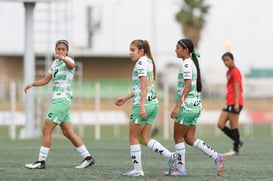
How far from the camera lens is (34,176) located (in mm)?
12492

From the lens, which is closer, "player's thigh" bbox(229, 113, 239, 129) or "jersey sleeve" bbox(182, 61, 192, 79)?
"jersey sleeve" bbox(182, 61, 192, 79)

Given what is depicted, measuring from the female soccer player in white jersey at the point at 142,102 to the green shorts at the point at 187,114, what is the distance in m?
0.36

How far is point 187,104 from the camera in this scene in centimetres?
1257

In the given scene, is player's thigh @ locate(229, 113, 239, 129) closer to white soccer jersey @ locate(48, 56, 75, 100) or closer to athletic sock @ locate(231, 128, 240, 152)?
athletic sock @ locate(231, 128, 240, 152)

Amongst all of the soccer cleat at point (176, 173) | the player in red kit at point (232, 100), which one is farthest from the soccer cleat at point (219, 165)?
the player in red kit at point (232, 100)

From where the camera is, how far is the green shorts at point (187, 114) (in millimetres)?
12570

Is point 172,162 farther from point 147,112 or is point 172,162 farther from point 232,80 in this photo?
point 232,80

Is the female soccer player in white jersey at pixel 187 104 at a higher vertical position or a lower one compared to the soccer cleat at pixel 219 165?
higher

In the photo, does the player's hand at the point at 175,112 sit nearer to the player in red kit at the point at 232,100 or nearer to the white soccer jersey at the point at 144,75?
the white soccer jersey at the point at 144,75

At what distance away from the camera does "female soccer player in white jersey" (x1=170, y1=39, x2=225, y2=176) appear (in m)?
12.5

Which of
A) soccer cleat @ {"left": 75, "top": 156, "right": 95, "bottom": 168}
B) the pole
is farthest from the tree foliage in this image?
soccer cleat @ {"left": 75, "top": 156, "right": 95, "bottom": 168}

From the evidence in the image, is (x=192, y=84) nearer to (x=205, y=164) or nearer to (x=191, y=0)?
(x=205, y=164)

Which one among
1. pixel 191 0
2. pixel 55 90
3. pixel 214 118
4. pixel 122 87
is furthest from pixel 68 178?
pixel 191 0

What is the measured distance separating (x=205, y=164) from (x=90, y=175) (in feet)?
9.63
